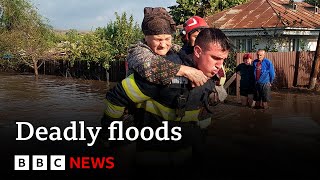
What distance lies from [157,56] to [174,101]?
9.9 inches

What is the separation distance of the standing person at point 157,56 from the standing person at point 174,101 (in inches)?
2.0

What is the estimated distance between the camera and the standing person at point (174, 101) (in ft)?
6.19

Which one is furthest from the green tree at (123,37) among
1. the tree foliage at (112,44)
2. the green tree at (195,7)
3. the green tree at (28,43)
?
the green tree at (195,7)

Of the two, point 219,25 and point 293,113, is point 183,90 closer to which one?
point 293,113

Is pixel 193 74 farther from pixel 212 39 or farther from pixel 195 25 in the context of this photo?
pixel 195 25

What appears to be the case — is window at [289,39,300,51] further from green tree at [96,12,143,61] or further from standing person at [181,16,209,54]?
standing person at [181,16,209,54]

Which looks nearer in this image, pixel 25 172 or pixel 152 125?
pixel 152 125

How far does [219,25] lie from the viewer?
24.4 metres

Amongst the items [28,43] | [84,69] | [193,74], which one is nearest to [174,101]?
[193,74]

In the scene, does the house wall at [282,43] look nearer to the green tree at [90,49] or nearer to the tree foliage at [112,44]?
the tree foliage at [112,44]

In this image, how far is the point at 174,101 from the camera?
6.20 feet

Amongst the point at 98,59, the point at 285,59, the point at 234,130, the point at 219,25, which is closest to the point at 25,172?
the point at 234,130

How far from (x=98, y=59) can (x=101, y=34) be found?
3.39m

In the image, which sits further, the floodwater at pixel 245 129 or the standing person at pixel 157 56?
the floodwater at pixel 245 129
